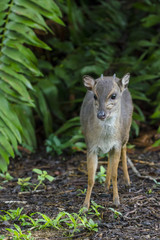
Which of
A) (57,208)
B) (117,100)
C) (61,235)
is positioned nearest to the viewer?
(61,235)

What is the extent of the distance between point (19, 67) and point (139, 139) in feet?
8.93

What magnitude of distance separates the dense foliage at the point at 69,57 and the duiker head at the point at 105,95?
6.28 ft

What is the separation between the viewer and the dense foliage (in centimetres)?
654

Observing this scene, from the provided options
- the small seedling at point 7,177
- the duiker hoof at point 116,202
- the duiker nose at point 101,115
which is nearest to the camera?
the duiker nose at point 101,115

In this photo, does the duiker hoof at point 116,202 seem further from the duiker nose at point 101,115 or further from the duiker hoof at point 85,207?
the duiker nose at point 101,115

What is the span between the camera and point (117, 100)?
4.74 m

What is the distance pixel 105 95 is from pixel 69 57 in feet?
12.8

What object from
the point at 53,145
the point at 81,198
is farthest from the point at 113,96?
the point at 53,145

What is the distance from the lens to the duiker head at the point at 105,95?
455cm

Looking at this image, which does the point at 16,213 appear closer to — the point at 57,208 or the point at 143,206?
the point at 57,208

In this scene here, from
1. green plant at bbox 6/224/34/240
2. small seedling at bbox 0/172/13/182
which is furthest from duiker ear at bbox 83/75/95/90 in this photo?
small seedling at bbox 0/172/13/182

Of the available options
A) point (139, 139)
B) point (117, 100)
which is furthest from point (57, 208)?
point (139, 139)

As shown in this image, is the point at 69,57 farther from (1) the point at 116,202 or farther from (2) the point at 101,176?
(1) the point at 116,202

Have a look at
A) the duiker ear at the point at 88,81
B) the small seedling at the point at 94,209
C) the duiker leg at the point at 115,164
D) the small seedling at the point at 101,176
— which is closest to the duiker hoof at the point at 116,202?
the duiker leg at the point at 115,164
